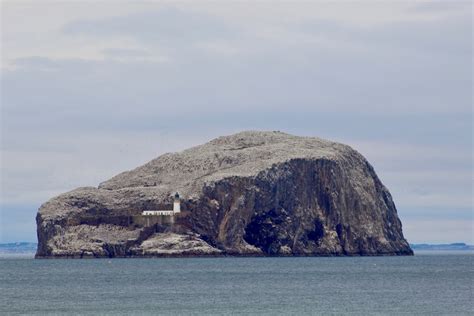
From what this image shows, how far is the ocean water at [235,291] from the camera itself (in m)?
78.1

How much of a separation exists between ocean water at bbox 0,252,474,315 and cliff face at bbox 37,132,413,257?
3559 centimetres

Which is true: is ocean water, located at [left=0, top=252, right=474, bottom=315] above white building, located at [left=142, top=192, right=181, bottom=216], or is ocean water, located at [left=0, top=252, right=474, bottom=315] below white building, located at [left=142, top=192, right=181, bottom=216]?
below

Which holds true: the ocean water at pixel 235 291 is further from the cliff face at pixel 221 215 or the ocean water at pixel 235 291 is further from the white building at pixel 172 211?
the cliff face at pixel 221 215

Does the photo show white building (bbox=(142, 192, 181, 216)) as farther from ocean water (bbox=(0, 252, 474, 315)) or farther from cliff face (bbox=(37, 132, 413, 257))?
ocean water (bbox=(0, 252, 474, 315))

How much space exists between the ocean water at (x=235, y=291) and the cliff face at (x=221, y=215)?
117ft

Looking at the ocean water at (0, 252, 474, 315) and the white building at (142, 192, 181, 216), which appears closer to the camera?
the ocean water at (0, 252, 474, 315)

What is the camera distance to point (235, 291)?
9600 centimetres

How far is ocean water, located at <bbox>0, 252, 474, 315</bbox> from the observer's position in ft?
256

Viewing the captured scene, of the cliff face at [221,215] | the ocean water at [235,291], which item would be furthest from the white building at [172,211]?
the ocean water at [235,291]

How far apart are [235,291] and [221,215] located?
8693 cm

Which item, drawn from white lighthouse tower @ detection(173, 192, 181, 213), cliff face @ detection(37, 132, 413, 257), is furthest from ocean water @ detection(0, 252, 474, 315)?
cliff face @ detection(37, 132, 413, 257)

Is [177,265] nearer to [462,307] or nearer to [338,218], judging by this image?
[338,218]

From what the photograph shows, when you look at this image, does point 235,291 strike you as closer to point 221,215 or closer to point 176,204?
point 176,204

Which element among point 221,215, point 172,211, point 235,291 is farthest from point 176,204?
point 235,291
